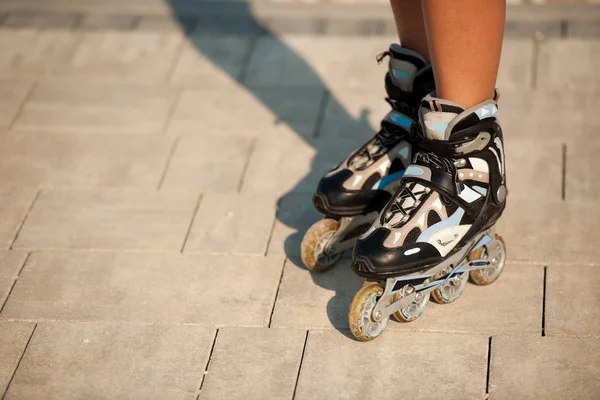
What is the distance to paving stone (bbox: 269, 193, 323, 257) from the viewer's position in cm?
362

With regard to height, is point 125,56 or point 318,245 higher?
point 318,245

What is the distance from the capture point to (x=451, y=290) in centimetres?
327

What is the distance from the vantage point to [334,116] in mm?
4469

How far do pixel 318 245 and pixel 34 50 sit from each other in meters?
2.57

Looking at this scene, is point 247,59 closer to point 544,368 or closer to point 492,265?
point 492,265

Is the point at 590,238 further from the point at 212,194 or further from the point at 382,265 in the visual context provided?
the point at 212,194

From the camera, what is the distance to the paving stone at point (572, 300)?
3141 millimetres

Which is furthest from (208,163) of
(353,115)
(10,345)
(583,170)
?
(583,170)

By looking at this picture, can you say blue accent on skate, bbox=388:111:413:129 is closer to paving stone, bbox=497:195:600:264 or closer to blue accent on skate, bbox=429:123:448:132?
blue accent on skate, bbox=429:123:448:132

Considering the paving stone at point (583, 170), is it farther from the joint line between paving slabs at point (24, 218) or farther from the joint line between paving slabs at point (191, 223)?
the joint line between paving slabs at point (24, 218)

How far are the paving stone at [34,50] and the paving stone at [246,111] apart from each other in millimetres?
874

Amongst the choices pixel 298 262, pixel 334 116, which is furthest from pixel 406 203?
pixel 334 116

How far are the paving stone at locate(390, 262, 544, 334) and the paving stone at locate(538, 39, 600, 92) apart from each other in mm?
1467

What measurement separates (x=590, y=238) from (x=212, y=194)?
156cm
